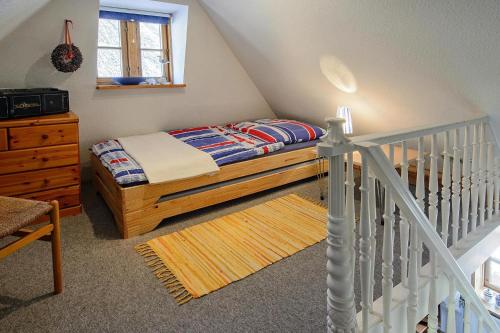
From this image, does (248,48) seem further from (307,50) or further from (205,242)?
(205,242)

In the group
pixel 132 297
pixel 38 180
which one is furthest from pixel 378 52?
pixel 38 180

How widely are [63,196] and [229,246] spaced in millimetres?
1352

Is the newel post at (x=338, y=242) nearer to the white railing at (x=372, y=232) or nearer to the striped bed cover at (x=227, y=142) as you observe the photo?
the white railing at (x=372, y=232)

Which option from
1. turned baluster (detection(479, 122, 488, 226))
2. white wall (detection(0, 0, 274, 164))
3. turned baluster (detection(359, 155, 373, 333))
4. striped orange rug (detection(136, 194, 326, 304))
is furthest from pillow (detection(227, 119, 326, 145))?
turned baluster (detection(359, 155, 373, 333))

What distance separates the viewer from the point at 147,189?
2.36 metres

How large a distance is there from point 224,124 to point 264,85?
2.15 feet

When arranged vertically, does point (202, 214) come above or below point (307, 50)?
below

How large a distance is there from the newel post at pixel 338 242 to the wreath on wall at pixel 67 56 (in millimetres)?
2599

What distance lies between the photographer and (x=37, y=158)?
2447mm

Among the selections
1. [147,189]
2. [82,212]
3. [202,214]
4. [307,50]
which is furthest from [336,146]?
[82,212]

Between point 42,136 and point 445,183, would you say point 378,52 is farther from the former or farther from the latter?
point 42,136

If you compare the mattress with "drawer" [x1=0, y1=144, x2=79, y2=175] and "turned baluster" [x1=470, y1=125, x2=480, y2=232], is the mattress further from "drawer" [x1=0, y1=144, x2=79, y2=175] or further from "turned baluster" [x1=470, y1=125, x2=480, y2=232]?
"turned baluster" [x1=470, y1=125, x2=480, y2=232]

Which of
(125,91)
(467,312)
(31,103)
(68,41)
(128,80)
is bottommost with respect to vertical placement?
(467,312)

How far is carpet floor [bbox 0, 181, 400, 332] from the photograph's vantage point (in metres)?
1.57
